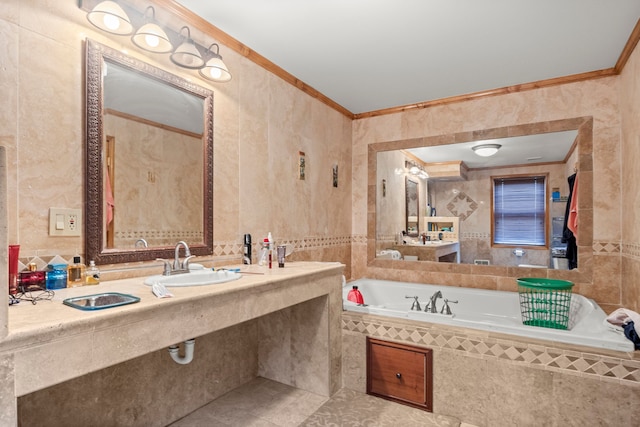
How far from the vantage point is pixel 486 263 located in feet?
10.7

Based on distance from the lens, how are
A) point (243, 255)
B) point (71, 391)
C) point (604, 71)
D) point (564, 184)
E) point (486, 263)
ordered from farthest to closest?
point (486, 263)
point (564, 184)
point (604, 71)
point (243, 255)
point (71, 391)

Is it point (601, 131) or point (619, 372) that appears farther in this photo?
point (601, 131)

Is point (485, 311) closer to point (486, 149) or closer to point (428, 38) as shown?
point (486, 149)

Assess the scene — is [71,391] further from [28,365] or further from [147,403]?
[28,365]

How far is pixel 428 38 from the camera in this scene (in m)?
2.32

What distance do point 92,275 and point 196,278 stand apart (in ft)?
1.64

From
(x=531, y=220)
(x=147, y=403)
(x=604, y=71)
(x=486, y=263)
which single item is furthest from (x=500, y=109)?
(x=147, y=403)

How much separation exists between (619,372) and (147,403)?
2.40 metres

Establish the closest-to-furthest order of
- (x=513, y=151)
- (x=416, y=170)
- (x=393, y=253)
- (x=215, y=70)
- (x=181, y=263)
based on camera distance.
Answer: (x=181, y=263) → (x=215, y=70) → (x=513, y=151) → (x=416, y=170) → (x=393, y=253)

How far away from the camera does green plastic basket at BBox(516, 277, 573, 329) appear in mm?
2438

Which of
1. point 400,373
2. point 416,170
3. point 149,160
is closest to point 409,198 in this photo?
point 416,170

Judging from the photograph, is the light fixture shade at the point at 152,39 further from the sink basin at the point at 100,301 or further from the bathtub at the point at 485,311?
the bathtub at the point at 485,311

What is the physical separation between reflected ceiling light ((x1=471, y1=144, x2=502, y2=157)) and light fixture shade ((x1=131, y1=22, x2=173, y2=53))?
2.66 m

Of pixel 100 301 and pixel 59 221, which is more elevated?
pixel 59 221
